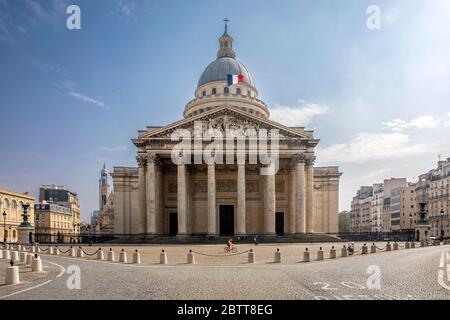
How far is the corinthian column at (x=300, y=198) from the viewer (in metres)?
48.1

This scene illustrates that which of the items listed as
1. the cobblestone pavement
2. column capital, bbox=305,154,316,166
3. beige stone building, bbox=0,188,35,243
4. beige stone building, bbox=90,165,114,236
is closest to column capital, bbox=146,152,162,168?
column capital, bbox=305,154,316,166

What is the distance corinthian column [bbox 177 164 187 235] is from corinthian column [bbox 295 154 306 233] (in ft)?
50.7

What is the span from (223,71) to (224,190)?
98.6 feet

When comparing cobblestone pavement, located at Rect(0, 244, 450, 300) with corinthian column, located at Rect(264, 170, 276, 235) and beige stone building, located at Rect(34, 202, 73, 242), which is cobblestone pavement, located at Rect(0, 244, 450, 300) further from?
beige stone building, located at Rect(34, 202, 73, 242)

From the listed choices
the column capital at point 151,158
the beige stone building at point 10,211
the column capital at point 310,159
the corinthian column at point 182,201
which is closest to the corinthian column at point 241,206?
the corinthian column at point 182,201

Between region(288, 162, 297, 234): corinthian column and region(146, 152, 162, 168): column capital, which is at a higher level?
region(146, 152, 162, 168): column capital

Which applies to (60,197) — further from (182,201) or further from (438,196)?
(438,196)

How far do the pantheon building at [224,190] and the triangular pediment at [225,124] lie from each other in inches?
5.4

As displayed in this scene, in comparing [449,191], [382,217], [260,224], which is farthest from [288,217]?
[382,217]

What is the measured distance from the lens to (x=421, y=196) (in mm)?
83250

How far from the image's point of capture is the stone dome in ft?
243

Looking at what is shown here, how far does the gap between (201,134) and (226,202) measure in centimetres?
1353

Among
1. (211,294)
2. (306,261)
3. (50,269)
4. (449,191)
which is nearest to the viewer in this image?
(211,294)
